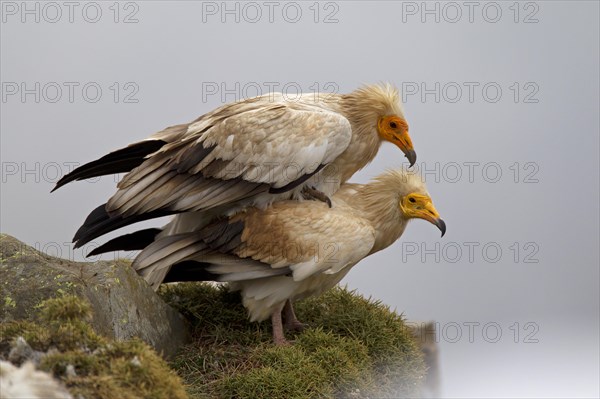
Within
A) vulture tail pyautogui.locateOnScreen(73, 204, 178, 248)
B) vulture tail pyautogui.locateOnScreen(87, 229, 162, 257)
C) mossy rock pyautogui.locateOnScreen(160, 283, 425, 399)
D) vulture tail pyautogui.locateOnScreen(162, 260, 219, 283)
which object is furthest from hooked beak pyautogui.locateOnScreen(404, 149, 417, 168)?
vulture tail pyautogui.locateOnScreen(87, 229, 162, 257)

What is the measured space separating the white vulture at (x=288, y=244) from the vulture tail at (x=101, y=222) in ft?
1.07

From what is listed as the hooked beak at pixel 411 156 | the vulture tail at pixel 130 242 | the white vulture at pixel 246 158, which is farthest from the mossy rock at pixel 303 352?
the hooked beak at pixel 411 156

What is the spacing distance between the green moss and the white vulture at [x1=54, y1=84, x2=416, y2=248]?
161 centimetres

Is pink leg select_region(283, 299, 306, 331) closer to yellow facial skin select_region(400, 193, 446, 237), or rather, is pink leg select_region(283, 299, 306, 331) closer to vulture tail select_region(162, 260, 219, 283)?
vulture tail select_region(162, 260, 219, 283)

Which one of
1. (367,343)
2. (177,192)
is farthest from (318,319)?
(177,192)

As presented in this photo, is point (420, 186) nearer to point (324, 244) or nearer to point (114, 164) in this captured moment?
point (324, 244)

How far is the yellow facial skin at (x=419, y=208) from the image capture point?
7.88 metres

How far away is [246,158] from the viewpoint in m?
7.25

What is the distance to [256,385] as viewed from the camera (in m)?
7.05

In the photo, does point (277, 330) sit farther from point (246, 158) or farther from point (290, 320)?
point (246, 158)

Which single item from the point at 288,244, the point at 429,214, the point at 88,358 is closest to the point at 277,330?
the point at 288,244

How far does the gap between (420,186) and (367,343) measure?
136 centimetres

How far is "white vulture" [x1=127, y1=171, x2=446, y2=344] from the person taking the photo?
7316mm

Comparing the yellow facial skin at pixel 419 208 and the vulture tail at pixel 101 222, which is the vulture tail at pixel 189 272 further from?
the yellow facial skin at pixel 419 208
